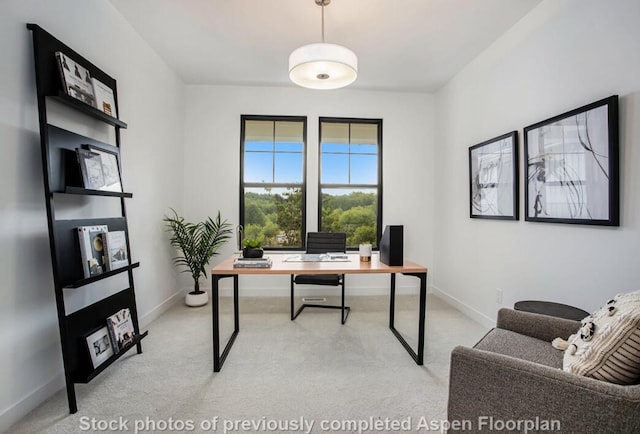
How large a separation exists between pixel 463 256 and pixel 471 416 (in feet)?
8.61

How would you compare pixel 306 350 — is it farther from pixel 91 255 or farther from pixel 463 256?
pixel 463 256

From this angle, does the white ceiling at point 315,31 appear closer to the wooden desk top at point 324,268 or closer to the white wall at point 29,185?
the white wall at point 29,185

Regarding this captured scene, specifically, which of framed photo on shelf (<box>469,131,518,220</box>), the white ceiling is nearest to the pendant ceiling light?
the white ceiling

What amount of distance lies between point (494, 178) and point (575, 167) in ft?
2.85

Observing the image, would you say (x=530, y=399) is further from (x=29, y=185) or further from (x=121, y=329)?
(x=29, y=185)

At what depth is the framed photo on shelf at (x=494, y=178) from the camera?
270 cm

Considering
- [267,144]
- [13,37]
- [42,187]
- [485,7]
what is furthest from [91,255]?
[485,7]

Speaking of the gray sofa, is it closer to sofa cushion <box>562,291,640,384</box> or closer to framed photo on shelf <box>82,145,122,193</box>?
sofa cushion <box>562,291,640,384</box>

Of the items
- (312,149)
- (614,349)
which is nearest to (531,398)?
(614,349)

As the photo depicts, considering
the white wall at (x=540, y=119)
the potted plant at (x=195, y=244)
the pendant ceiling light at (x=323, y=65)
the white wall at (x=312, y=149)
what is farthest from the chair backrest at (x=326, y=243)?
the pendant ceiling light at (x=323, y=65)

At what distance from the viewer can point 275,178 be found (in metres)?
4.20

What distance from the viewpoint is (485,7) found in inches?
96.7

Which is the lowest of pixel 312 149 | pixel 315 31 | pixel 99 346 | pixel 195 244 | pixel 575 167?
pixel 99 346

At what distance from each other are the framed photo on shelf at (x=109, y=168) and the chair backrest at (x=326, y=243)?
196 centimetres
